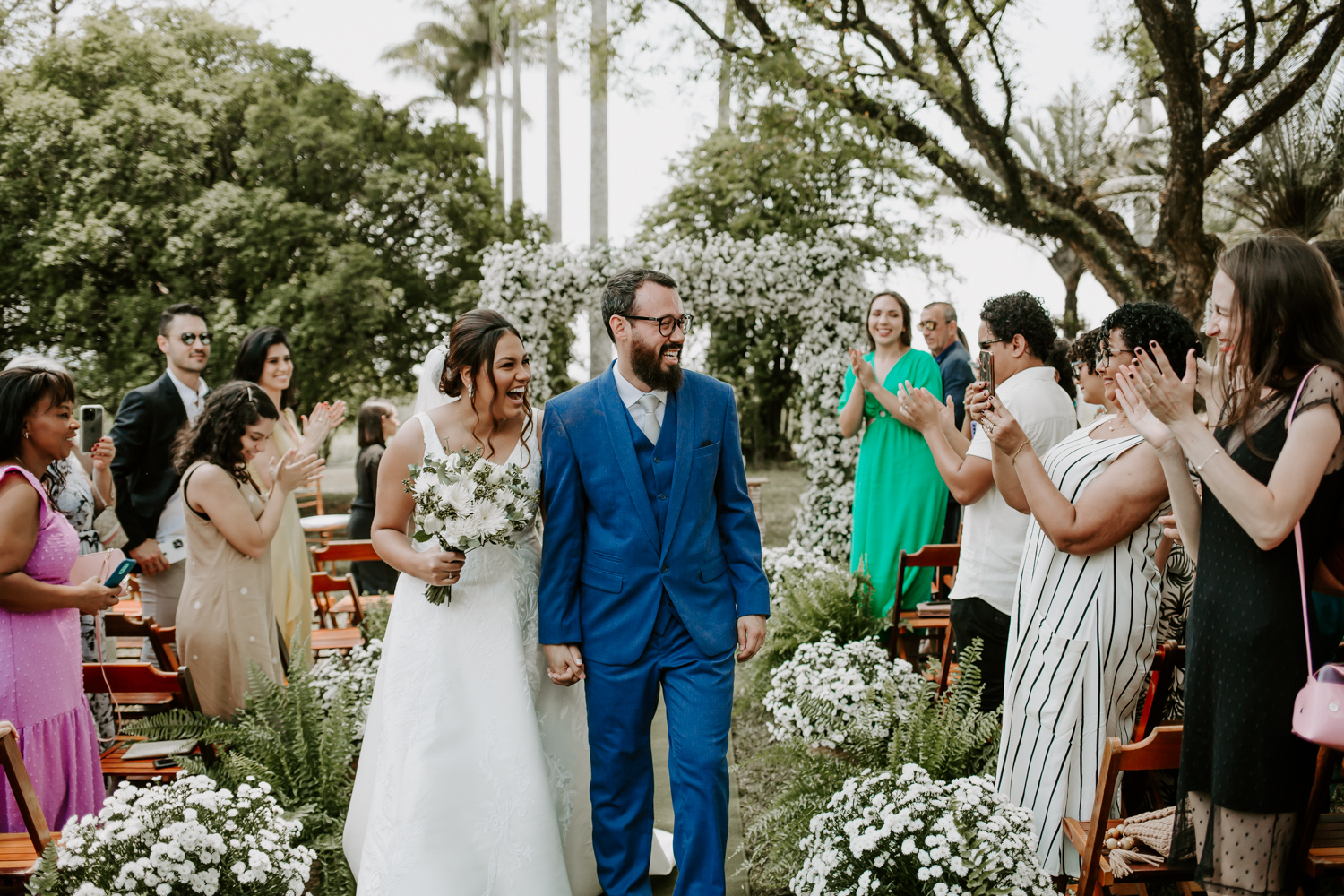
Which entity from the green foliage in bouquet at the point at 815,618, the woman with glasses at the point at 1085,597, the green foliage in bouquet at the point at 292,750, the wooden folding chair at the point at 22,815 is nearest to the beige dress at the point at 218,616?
the green foliage in bouquet at the point at 292,750

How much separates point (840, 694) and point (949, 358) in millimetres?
3168

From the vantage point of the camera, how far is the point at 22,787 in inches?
97.9

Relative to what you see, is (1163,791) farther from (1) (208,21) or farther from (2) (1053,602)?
(1) (208,21)

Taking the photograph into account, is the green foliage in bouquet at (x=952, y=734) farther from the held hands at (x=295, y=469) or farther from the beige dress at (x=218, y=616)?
the held hands at (x=295, y=469)

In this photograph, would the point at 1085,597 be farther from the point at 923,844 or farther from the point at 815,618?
the point at 815,618

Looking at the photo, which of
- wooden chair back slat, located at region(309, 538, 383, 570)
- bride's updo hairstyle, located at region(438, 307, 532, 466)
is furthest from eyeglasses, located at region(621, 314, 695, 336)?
wooden chair back slat, located at region(309, 538, 383, 570)

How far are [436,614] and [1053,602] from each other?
208 centimetres

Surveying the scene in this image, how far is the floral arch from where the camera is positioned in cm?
903

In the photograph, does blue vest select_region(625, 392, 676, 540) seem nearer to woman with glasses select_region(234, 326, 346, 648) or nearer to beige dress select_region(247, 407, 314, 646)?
woman with glasses select_region(234, 326, 346, 648)

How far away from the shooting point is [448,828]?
3059 millimetres

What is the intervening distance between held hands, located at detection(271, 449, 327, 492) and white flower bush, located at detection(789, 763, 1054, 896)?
2.88 metres

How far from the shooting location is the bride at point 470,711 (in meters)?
3.06

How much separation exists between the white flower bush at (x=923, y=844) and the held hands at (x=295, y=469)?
Answer: 9.46ft

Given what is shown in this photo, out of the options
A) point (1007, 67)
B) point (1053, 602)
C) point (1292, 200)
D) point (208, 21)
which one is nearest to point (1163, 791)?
point (1053, 602)
